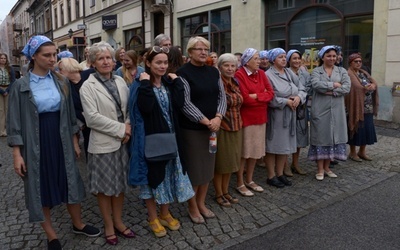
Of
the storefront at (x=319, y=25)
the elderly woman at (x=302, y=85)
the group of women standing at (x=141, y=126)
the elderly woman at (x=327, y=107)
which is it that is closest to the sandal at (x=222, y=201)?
the group of women standing at (x=141, y=126)

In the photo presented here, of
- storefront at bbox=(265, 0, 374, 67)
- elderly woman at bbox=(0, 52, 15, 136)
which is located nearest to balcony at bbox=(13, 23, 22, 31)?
elderly woman at bbox=(0, 52, 15, 136)

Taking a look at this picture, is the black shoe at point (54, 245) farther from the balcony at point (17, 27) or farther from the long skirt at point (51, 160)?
the balcony at point (17, 27)

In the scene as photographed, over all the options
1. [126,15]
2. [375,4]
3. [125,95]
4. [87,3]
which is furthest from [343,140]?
[87,3]

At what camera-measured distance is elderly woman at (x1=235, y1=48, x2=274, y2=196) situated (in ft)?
14.6

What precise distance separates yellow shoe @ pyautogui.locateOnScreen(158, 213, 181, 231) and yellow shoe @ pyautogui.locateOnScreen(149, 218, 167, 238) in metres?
0.11

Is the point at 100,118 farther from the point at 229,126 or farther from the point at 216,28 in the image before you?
the point at 216,28

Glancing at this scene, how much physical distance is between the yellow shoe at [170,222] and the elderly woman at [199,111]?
0.74 ft

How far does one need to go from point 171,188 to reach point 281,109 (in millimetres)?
Answer: 1960

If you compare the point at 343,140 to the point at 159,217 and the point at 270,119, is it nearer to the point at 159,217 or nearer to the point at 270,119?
the point at 270,119

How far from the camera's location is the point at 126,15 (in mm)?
20453

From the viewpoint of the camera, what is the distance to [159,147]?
3.36 m

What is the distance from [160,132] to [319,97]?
2.73m

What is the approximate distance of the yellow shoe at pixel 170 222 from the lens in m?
3.77

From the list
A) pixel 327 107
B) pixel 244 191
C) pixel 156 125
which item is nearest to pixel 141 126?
pixel 156 125
